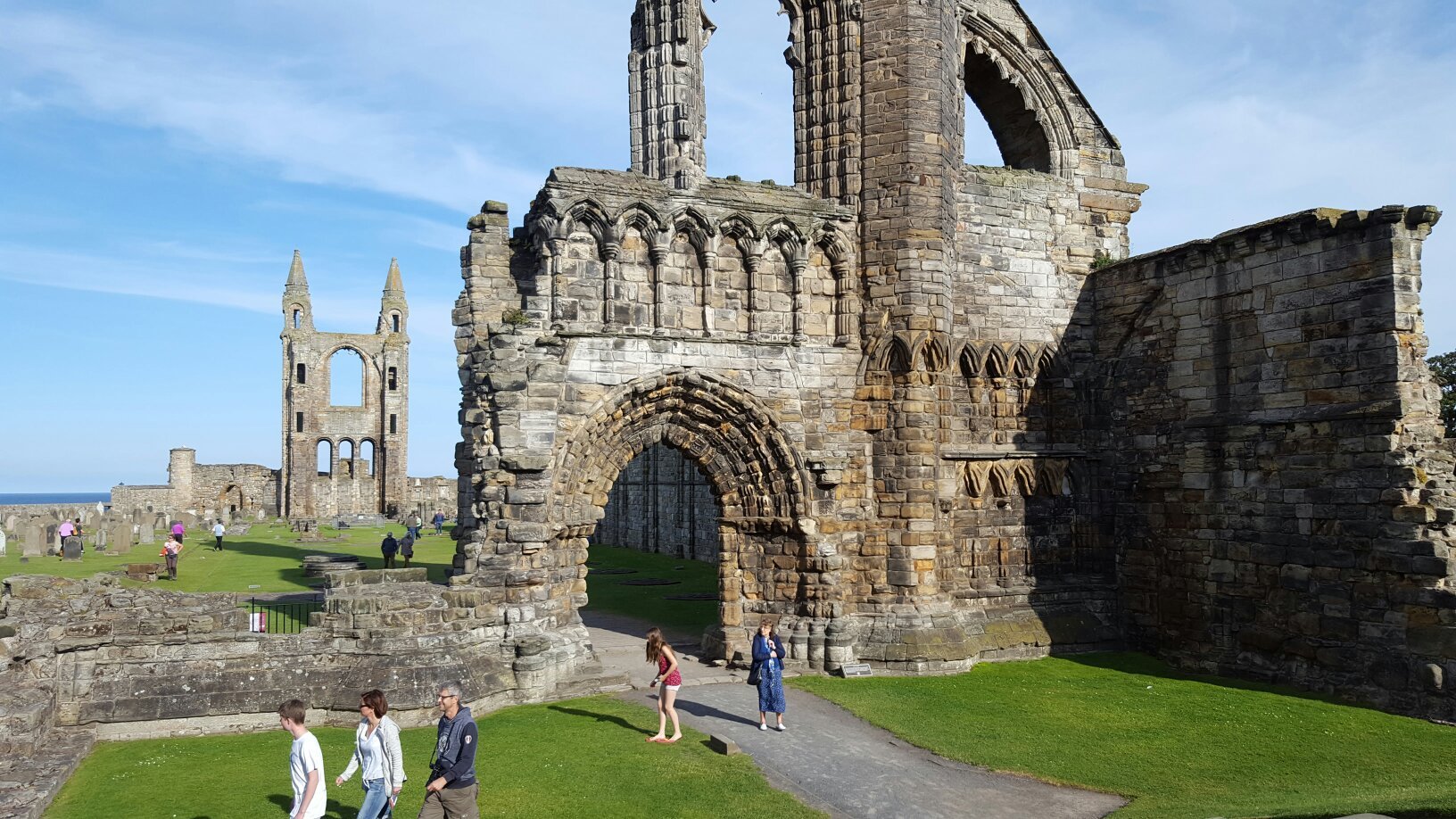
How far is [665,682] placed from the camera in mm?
11016

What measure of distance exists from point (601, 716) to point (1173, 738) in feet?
21.7

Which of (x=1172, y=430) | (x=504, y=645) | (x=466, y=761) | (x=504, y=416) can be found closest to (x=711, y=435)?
(x=504, y=416)

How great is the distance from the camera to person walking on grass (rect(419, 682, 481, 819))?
6852 millimetres

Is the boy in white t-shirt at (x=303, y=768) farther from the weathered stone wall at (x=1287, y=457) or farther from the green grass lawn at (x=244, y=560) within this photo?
the green grass lawn at (x=244, y=560)

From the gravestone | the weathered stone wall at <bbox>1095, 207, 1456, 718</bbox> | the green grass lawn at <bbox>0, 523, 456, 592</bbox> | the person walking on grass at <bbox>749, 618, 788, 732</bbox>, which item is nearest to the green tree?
the weathered stone wall at <bbox>1095, 207, 1456, 718</bbox>

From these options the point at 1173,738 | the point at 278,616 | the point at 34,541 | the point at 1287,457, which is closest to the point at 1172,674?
the point at 1287,457

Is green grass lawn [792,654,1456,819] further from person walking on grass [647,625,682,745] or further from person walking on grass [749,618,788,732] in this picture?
person walking on grass [647,625,682,745]

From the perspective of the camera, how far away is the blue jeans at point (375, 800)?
23.0 feet

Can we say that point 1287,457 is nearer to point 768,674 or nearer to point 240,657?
point 768,674

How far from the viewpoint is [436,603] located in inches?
500

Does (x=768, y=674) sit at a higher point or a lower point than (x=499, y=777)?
higher

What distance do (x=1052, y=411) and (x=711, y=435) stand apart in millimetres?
6014

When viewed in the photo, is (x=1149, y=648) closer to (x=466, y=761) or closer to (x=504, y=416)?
(x=504, y=416)

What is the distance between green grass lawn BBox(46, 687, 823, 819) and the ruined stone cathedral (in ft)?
9.03
